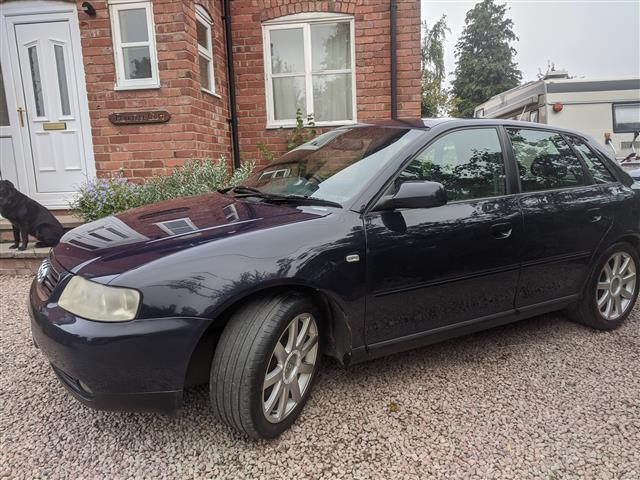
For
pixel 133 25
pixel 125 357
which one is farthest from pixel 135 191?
pixel 125 357

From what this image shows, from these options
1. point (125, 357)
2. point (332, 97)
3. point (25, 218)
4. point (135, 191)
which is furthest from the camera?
point (332, 97)

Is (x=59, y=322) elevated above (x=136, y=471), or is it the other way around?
(x=59, y=322)

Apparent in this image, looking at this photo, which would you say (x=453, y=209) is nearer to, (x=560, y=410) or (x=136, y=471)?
(x=560, y=410)

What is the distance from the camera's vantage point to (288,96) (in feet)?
24.9

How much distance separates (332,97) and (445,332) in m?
5.69

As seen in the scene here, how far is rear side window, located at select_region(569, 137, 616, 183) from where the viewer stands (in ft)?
11.0

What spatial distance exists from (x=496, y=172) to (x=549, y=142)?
689 mm

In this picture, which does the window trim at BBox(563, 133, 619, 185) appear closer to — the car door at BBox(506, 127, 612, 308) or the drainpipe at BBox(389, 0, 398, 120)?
the car door at BBox(506, 127, 612, 308)

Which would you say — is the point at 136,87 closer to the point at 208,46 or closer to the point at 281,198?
the point at 208,46

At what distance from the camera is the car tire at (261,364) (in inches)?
78.6

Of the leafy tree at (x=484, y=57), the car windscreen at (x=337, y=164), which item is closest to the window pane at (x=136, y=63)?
the car windscreen at (x=337, y=164)

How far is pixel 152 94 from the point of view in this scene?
5980mm

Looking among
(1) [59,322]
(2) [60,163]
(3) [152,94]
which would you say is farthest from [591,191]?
(2) [60,163]

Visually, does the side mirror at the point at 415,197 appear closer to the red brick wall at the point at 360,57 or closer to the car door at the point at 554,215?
the car door at the point at 554,215
